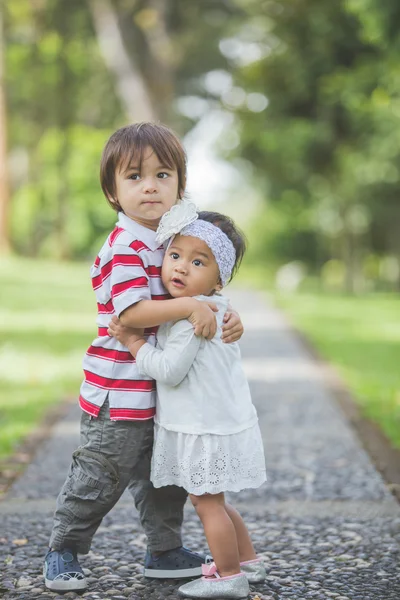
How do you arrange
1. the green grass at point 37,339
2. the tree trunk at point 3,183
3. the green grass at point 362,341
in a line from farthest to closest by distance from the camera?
the tree trunk at point 3,183 → the green grass at point 362,341 → the green grass at point 37,339

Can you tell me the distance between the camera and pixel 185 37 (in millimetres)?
20500

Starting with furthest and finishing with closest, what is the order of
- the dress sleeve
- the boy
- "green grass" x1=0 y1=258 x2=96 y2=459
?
1. "green grass" x1=0 y1=258 x2=96 y2=459
2. the boy
3. the dress sleeve

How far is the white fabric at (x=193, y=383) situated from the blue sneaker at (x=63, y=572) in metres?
0.61

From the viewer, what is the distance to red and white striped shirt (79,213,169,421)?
3.13 m

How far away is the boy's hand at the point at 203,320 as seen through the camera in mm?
3082

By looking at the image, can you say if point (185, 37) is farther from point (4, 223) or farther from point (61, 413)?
point (61, 413)

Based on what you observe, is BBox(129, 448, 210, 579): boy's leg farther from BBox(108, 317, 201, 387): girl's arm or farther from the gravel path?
BBox(108, 317, 201, 387): girl's arm

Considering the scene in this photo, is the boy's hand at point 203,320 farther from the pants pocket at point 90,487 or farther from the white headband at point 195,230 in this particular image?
the pants pocket at point 90,487

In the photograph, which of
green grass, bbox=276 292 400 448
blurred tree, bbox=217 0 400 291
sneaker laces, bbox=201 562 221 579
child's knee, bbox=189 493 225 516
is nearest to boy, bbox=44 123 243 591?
child's knee, bbox=189 493 225 516

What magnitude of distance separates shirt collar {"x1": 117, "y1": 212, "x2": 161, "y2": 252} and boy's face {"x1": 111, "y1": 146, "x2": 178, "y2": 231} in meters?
0.03

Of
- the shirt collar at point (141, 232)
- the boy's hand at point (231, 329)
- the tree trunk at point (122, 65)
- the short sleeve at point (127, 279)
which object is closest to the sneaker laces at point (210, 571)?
the boy's hand at point (231, 329)

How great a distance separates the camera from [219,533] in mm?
3113

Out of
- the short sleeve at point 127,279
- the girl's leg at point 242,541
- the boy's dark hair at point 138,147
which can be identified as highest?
the boy's dark hair at point 138,147

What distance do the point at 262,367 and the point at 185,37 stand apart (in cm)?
1268
